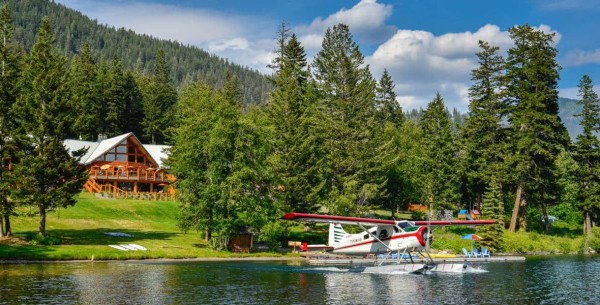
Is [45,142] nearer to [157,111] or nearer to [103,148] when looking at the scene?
[103,148]

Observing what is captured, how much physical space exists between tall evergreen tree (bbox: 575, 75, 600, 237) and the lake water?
33.2 meters

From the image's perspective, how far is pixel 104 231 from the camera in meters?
53.9

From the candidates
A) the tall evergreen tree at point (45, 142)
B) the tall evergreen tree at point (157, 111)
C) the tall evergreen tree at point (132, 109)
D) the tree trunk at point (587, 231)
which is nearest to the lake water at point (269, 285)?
the tall evergreen tree at point (45, 142)

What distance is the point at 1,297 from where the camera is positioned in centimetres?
2341

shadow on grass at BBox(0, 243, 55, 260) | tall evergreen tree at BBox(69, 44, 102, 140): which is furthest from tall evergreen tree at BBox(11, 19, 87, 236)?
tall evergreen tree at BBox(69, 44, 102, 140)

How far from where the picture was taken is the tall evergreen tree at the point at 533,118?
6856cm

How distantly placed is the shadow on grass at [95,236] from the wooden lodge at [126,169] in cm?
2022

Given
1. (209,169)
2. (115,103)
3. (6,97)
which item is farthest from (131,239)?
(115,103)

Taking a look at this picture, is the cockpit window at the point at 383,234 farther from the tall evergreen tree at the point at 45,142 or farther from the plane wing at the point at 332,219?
the tall evergreen tree at the point at 45,142

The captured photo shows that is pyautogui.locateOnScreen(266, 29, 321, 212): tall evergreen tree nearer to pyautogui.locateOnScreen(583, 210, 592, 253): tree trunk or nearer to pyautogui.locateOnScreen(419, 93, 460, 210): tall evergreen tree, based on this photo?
pyautogui.locateOnScreen(419, 93, 460, 210): tall evergreen tree

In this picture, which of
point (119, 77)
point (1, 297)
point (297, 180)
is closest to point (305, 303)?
point (1, 297)

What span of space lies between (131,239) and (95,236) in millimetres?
3210

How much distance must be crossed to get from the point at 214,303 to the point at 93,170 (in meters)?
59.2

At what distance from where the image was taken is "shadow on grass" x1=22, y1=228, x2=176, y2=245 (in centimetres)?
4775
